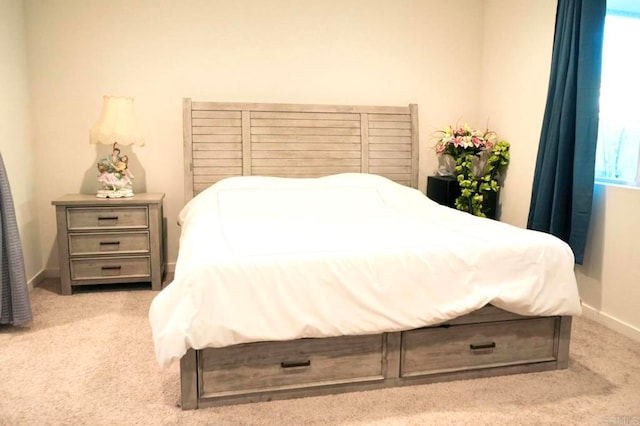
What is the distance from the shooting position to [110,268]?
3398 mm

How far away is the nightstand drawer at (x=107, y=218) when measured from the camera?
3.32 m

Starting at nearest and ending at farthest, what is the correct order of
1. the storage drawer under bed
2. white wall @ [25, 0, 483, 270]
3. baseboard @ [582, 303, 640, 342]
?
the storage drawer under bed → baseboard @ [582, 303, 640, 342] → white wall @ [25, 0, 483, 270]

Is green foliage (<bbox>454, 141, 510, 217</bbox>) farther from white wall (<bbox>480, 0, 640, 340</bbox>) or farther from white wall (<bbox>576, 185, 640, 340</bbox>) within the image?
white wall (<bbox>576, 185, 640, 340</bbox>)

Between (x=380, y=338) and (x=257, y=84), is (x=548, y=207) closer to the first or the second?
(x=380, y=338)

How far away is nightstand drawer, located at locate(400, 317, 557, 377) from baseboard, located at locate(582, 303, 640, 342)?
31.4 inches

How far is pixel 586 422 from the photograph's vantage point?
1.87 m

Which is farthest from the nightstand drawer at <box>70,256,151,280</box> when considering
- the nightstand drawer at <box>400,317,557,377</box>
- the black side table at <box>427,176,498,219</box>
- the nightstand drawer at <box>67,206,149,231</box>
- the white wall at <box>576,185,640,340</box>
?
the white wall at <box>576,185,640,340</box>

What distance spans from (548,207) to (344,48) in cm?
200

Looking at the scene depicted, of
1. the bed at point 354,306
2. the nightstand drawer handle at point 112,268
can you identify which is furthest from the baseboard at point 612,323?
the nightstand drawer handle at point 112,268

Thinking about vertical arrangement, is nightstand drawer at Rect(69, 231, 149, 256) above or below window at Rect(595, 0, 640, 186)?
below

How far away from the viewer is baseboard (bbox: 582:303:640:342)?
108 inches

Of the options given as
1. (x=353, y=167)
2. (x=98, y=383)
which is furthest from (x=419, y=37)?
(x=98, y=383)

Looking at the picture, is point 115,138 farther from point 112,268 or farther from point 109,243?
point 112,268

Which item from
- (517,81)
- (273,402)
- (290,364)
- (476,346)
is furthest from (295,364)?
(517,81)
